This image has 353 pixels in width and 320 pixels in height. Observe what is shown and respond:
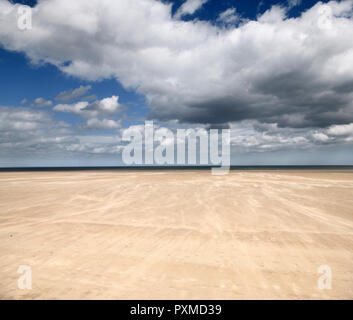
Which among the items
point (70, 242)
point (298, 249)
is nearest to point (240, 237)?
point (298, 249)

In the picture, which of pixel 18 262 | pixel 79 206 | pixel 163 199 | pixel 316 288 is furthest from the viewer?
pixel 163 199

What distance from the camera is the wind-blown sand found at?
4547 millimetres

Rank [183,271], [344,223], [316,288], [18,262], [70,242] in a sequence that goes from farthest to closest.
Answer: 1. [344,223]
2. [70,242]
3. [18,262]
4. [183,271]
5. [316,288]

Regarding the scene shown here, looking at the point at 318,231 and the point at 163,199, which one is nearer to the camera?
the point at 318,231

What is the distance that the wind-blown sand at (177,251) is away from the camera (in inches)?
179

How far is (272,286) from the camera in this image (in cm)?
462

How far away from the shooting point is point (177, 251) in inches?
252

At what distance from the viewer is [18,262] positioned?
573 cm
